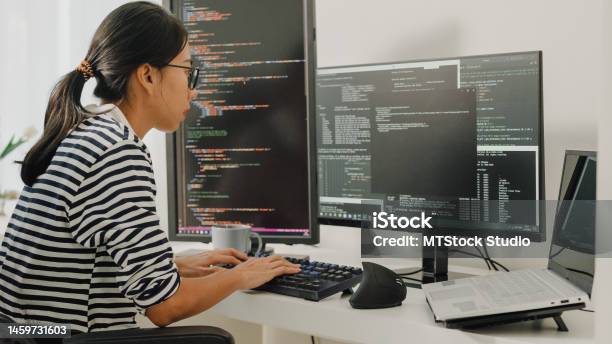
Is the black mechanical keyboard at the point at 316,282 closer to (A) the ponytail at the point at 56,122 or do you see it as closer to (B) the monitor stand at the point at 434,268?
(B) the monitor stand at the point at 434,268

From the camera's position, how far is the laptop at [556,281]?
3.15ft

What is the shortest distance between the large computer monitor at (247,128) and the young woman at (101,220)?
1.48 ft

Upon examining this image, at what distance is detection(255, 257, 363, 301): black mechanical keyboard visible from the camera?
118cm

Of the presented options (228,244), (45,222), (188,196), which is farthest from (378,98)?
(45,222)

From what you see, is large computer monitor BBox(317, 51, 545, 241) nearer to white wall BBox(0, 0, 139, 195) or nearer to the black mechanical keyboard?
the black mechanical keyboard

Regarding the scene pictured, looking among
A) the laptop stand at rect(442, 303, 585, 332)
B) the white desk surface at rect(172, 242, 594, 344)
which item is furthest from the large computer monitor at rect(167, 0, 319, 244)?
the laptop stand at rect(442, 303, 585, 332)

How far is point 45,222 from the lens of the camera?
1075 millimetres

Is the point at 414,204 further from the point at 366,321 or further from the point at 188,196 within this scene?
the point at 188,196

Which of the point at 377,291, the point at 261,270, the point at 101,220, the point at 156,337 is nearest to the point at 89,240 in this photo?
the point at 101,220

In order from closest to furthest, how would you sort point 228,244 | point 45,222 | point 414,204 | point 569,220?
point 45,222
point 569,220
point 414,204
point 228,244

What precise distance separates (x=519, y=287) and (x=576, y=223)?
0.22 m

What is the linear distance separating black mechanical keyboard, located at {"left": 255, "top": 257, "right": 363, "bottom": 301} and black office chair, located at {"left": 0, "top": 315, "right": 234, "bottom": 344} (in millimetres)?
218

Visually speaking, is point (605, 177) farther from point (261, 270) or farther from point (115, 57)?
point (115, 57)

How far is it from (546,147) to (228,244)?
2.62 ft
